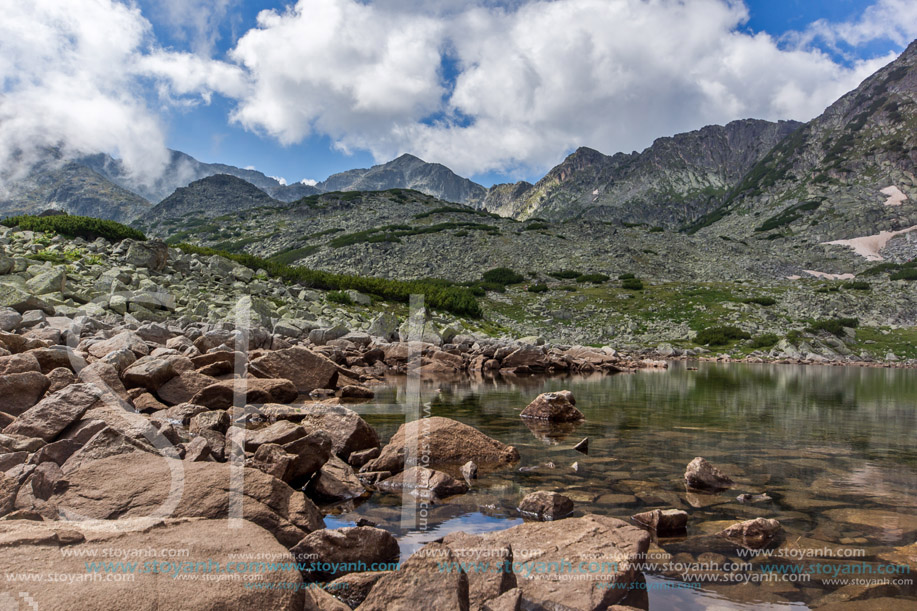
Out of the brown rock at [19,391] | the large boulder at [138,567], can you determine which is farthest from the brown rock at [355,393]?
the large boulder at [138,567]

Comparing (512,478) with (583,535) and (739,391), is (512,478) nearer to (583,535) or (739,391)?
(583,535)

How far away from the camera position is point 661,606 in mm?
3518

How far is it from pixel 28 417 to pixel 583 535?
250 inches

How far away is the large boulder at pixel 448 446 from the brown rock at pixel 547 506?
7.40ft

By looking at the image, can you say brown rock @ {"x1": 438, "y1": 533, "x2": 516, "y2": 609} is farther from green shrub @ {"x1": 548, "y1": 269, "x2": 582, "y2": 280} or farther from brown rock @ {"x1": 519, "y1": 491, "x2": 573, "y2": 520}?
green shrub @ {"x1": 548, "y1": 269, "x2": 582, "y2": 280}

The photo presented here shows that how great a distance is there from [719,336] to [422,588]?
48.7 m

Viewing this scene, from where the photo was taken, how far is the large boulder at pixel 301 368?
1443 centimetres

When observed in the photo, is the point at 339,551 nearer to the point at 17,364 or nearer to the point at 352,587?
the point at 352,587

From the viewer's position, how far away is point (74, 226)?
1244 inches

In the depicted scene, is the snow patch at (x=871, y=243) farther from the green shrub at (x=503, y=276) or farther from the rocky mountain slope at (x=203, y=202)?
the rocky mountain slope at (x=203, y=202)

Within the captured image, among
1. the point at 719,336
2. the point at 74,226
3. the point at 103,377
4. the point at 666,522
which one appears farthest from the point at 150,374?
the point at 719,336

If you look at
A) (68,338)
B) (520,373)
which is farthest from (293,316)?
(68,338)

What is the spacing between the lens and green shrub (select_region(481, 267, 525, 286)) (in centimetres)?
6246

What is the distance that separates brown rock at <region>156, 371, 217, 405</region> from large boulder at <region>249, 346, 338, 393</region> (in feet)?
11.7
